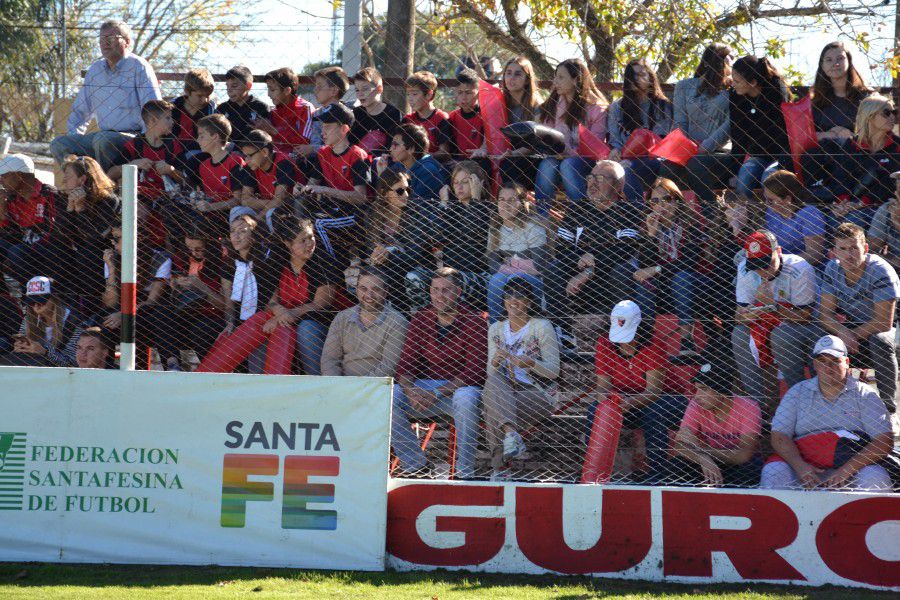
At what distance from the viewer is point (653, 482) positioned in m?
6.06

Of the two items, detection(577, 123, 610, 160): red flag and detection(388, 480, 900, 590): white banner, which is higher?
detection(577, 123, 610, 160): red flag

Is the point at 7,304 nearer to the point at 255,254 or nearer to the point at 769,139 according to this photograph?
the point at 255,254

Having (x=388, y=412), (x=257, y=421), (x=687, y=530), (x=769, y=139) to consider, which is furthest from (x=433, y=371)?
(x=769, y=139)

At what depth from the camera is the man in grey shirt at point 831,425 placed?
5746 millimetres

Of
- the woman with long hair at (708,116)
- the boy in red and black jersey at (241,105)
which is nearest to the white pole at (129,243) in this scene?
the boy in red and black jersey at (241,105)

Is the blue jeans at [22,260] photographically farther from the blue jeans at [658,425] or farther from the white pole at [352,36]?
the blue jeans at [658,425]

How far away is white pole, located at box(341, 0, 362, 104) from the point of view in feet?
29.1

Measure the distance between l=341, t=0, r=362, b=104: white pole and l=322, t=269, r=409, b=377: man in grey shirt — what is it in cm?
293

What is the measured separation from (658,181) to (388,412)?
224cm

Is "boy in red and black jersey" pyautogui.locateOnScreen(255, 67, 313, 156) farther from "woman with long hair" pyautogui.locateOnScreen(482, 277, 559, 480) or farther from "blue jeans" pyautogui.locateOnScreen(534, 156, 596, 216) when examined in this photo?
"woman with long hair" pyautogui.locateOnScreen(482, 277, 559, 480)

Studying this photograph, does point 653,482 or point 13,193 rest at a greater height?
point 13,193

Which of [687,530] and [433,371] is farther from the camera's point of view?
[433,371]

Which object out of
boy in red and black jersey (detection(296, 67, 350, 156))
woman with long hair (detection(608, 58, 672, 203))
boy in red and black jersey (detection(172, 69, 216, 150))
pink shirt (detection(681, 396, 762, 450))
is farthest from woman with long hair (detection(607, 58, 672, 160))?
boy in red and black jersey (detection(172, 69, 216, 150))

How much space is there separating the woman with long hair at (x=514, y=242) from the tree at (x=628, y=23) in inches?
162
